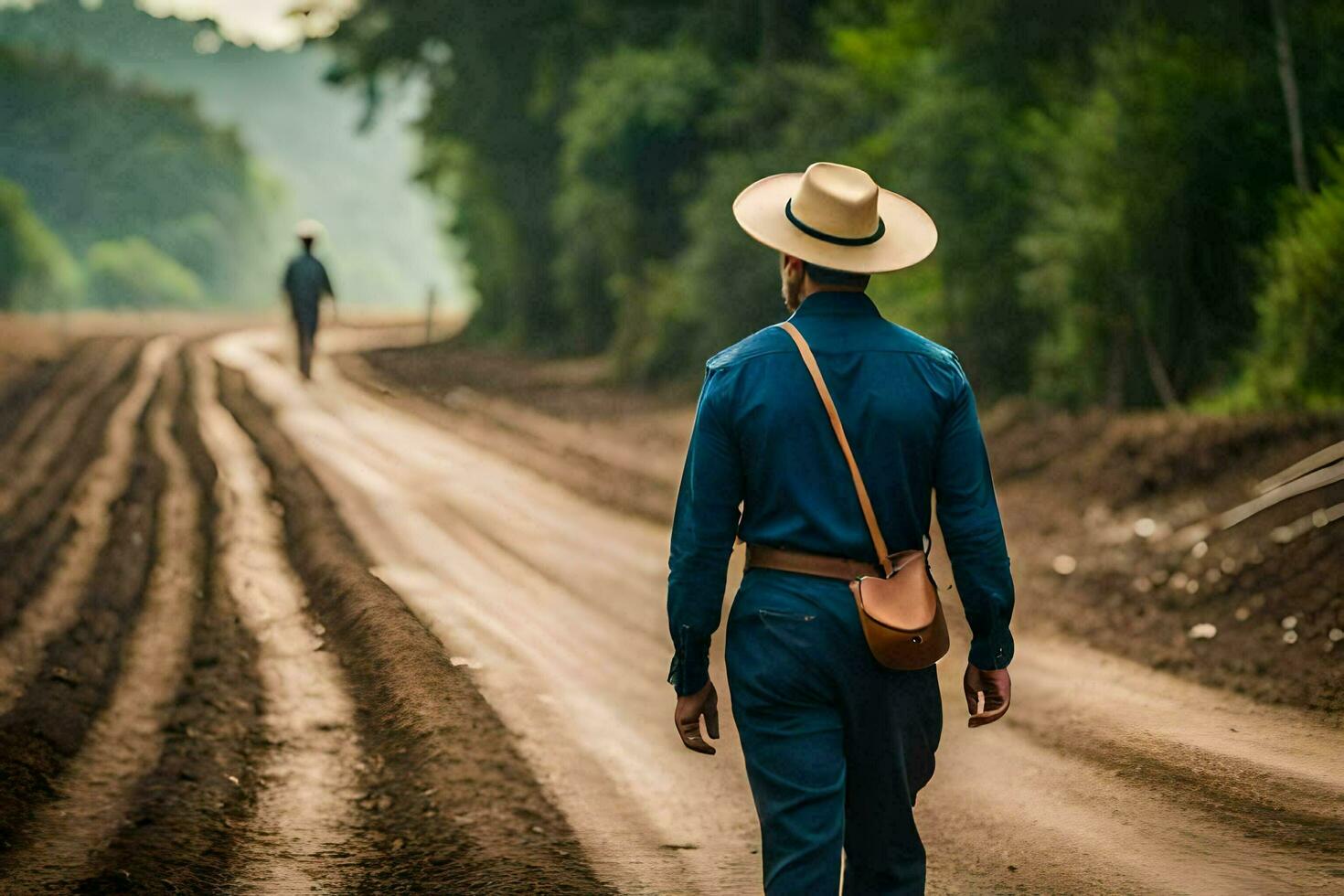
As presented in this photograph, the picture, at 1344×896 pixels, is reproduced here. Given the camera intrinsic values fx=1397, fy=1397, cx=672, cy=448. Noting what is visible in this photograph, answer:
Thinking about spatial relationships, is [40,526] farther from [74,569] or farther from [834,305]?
[834,305]

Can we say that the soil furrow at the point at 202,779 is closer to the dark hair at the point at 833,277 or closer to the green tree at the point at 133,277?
the dark hair at the point at 833,277

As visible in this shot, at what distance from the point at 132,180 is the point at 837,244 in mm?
58466

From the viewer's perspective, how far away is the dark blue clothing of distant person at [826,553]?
10.2 feet

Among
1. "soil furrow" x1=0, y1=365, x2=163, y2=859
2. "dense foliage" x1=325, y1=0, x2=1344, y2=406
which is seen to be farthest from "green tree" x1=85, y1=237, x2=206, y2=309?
"soil furrow" x1=0, y1=365, x2=163, y2=859

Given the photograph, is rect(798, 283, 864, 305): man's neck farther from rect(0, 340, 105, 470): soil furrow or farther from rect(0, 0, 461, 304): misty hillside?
rect(0, 0, 461, 304): misty hillside

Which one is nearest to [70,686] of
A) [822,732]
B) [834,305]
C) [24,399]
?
[822,732]

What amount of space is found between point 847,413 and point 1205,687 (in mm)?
5188

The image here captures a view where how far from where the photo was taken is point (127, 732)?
21.3 ft

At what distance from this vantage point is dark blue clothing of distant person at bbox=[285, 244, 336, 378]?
19.5 metres

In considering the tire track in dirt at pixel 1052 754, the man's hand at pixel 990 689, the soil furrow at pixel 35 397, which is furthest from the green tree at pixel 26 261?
the man's hand at pixel 990 689

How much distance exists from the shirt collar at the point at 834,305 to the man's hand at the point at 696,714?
Answer: 911mm

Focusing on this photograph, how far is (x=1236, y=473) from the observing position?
11266 millimetres

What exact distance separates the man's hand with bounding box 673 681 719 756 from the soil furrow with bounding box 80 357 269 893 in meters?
2.16

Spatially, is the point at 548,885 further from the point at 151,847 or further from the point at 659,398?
the point at 659,398
